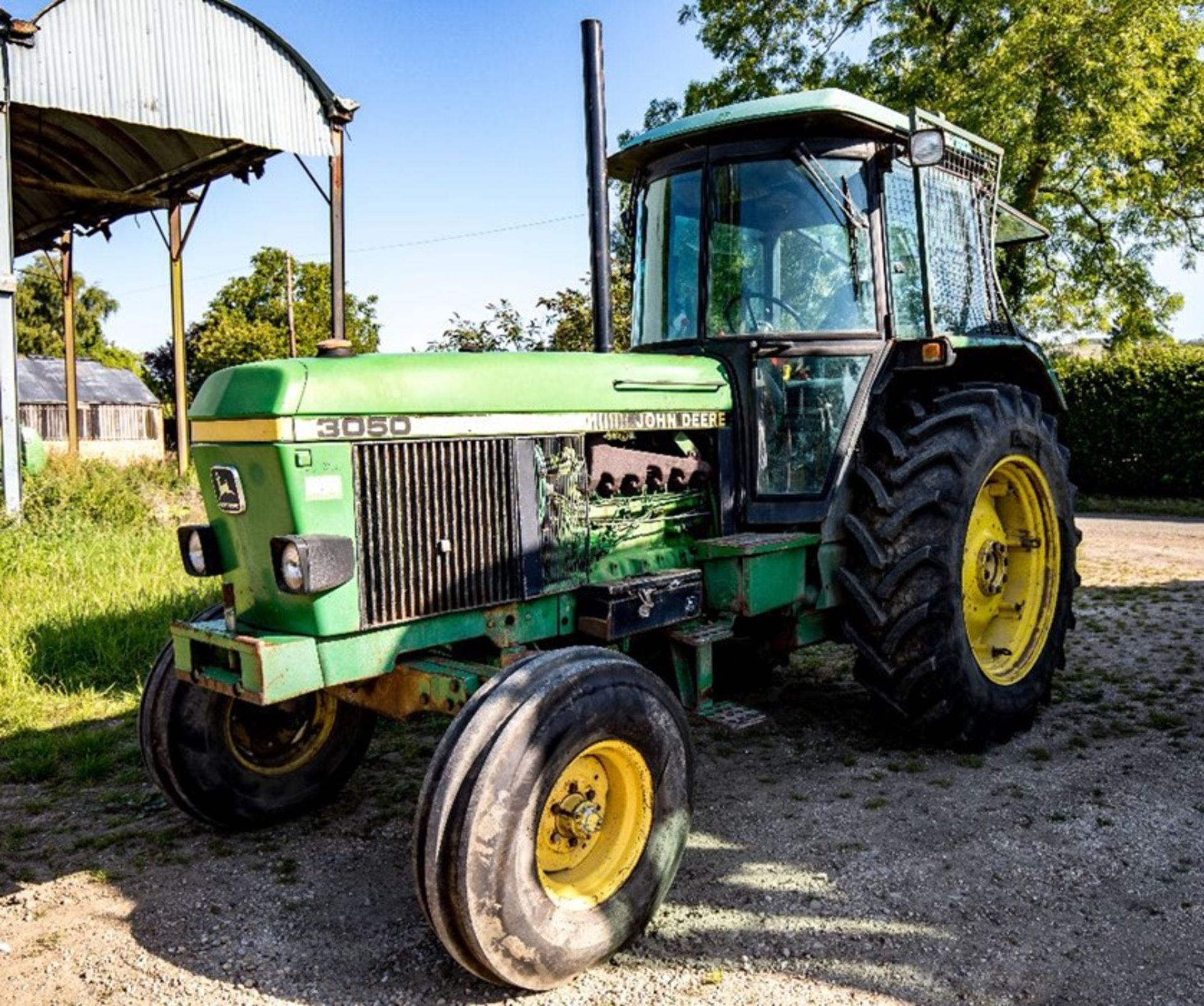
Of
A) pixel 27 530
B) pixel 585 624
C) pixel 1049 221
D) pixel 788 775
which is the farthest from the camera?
pixel 1049 221

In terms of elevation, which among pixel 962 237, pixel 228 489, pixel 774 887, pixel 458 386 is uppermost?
pixel 962 237

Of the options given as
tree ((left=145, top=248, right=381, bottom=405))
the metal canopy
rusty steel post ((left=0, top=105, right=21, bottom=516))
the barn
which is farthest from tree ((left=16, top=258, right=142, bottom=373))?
rusty steel post ((left=0, top=105, right=21, bottom=516))

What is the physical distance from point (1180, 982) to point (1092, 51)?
14.2 metres

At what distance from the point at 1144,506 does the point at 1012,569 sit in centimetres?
1067

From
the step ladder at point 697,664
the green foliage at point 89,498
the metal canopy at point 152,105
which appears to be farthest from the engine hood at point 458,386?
the green foliage at point 89,498

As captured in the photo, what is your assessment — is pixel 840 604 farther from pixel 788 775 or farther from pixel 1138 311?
pixel 1138 311

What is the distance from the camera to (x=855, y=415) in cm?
430

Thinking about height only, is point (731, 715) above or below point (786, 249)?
below

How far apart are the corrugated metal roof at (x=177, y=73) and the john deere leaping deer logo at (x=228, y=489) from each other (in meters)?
8.19

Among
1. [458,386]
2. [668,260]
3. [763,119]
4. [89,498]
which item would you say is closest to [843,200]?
[763,119]

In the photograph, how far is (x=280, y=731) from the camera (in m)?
3.94

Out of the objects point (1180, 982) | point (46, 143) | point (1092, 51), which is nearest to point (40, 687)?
point (1180, 982)

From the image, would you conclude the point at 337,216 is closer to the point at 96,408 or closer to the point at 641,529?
the point at 641,529

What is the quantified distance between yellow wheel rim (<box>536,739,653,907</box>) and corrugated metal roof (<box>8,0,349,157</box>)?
9.32m
